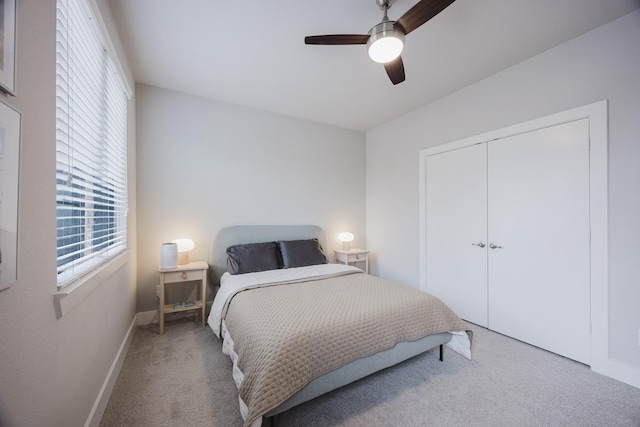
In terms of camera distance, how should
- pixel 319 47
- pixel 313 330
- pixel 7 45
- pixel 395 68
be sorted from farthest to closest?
pixel 319 47 → pixel 395 68 → pixel 313 330 → pixel 7 45

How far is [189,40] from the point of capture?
2082 millimetres

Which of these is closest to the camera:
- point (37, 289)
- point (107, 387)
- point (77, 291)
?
→ point (37, 289)

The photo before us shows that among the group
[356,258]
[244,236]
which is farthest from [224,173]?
[356,258]

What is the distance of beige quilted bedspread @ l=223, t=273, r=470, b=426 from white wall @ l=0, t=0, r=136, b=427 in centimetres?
79

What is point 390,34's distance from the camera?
5.07ft

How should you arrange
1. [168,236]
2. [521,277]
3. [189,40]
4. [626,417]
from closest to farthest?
[626,417], [189,40], [521,277], [168,236]

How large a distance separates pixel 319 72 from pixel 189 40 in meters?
1.17

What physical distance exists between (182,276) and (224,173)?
132cm

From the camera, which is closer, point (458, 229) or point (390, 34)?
point (390, 34)

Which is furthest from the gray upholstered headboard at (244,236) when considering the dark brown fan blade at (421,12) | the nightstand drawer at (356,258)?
the dark brown fan blade at (421,12)

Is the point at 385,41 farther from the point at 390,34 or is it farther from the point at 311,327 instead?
the point at 311,327

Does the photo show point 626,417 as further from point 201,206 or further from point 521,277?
point 201,206

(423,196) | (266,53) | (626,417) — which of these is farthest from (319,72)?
(626,417)

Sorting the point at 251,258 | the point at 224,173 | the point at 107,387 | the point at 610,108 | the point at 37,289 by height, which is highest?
the point at 610,108
